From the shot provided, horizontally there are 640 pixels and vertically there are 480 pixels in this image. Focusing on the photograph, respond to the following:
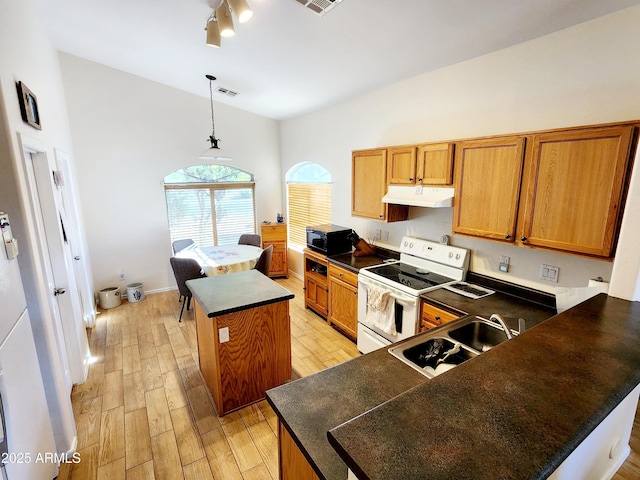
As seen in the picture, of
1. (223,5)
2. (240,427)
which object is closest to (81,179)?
(223,5)

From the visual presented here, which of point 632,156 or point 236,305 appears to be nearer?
point 632,156

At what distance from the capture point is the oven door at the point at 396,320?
261cm

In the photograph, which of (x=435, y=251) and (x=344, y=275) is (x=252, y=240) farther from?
(x=435, y=251)

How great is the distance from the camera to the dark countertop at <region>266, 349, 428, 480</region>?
105 cm

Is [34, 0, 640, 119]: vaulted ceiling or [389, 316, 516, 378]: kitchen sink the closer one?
[389, 316, 516, 378]: kitchen sink

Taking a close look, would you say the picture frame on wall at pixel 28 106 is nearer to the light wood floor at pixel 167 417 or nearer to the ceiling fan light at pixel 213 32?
the ceiling fan light at pixel 213 32

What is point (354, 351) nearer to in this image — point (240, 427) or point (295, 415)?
point (240, 427)

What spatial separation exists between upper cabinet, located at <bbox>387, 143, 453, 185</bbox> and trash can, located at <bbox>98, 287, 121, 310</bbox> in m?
4.24

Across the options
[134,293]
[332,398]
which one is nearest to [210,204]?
[134,293]

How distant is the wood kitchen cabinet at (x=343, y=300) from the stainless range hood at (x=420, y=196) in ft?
2.98

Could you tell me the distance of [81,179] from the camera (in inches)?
174

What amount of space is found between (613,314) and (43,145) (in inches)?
153

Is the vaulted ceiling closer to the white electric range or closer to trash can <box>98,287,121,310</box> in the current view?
the white electric range

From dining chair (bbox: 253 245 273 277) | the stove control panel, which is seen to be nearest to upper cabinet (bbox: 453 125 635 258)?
the stove control panel
